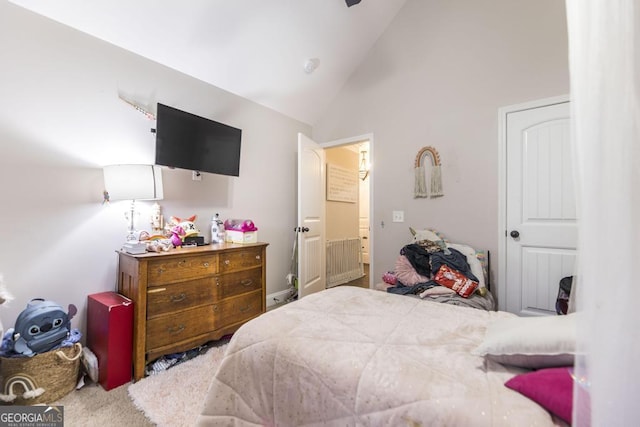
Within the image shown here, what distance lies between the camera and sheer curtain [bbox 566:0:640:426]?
52 centimetres

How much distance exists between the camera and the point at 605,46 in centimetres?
53

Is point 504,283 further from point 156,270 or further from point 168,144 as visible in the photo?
point 168,144

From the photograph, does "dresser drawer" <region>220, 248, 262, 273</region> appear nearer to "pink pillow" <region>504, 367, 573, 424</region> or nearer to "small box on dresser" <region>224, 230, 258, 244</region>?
"small box on dresser" <region>224, 230, 258, 244</region>

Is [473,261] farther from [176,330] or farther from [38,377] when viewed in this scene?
[38,377]

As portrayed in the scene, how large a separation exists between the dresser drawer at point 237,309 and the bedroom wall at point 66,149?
845 mm

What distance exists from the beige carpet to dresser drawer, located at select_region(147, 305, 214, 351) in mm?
201

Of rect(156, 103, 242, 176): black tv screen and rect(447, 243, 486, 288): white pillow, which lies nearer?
rect(156, 103, 242, 176): black tv screen

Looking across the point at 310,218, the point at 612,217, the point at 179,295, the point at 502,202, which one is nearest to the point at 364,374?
the point at 612,217

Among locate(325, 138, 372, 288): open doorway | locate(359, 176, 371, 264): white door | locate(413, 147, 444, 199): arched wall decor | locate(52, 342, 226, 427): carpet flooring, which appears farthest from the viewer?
locate(359, 176, 371, 264): white door

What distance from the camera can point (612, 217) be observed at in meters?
0.52

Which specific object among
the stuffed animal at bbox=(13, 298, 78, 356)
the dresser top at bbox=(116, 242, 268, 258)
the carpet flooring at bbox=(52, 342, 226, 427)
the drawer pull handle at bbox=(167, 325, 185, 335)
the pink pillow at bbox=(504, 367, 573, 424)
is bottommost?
the carpet flooring at bbox=(52, 342, 226, 427)

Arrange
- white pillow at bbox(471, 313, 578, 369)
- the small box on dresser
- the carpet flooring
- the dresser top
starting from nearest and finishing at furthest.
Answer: white pillow at bbox(471, 313, 578, 369) < the carpet flooring < the dresser top < the small box on dresser

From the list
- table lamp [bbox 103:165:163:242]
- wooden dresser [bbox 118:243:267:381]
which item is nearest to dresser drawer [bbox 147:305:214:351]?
wooden dresser [bbox 118:243:267:381]

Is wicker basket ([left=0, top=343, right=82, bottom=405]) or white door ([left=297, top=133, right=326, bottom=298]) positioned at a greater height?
white door ([left=297, top=133, right=326, bottom=298])
